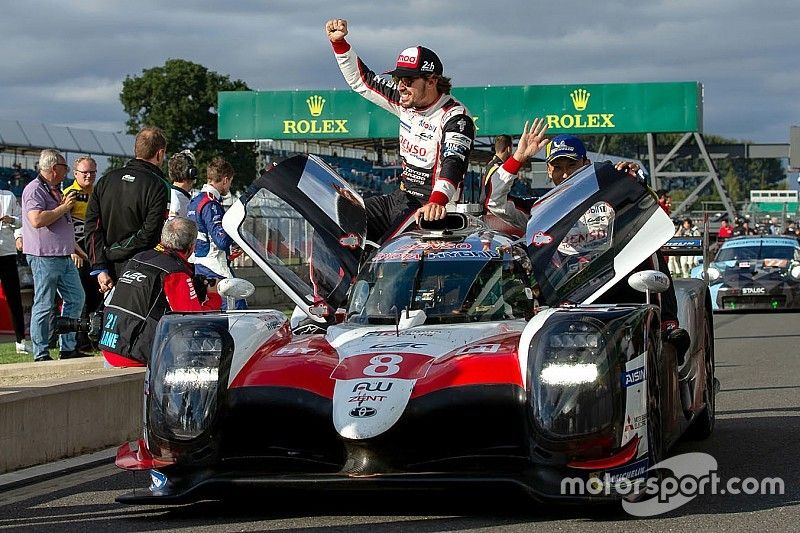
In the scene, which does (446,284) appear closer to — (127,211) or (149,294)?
(149,294)

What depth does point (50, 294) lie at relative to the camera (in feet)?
37.7

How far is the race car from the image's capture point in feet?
81.5

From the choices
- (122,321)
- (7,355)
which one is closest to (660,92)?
(7,355)

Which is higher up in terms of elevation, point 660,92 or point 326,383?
point 660,92

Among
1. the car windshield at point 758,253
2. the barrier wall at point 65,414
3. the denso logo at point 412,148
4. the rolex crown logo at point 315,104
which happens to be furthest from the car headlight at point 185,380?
the rolex crown logo at point 315,104

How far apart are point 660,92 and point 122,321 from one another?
3629 cm

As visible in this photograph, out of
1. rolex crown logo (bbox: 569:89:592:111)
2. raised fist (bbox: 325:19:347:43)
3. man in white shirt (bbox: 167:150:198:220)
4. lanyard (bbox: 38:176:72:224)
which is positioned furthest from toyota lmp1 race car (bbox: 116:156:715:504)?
rolex crown logo (bbox: 569:89:592:111)

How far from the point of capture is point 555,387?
573 centimetres

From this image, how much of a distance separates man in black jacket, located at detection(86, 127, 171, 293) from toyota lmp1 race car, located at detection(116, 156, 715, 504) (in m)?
3.30

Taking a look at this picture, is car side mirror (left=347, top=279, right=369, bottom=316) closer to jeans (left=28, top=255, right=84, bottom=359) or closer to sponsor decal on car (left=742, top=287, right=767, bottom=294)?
jeans (left=28, top=255, right=84, bottom=359)

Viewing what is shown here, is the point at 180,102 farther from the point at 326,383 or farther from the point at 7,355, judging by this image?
the point at 326,383

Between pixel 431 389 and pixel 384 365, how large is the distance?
1.01 ft

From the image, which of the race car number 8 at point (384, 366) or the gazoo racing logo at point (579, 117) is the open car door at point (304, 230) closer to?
the race car number 8 at point (384, 366)

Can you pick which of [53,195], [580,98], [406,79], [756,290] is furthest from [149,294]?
[580,98]
